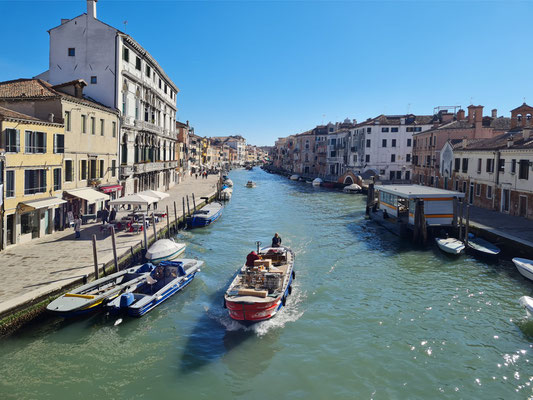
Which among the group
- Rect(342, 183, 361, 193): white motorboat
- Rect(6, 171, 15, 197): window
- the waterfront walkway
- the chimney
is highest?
the chimney

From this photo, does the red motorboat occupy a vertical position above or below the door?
below

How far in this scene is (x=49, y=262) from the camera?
16656mm

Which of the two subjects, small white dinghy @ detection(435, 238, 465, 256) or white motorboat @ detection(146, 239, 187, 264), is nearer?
white motorboat @ detection(146, 239, 187, 264)

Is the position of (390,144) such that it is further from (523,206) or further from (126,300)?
(126,300)

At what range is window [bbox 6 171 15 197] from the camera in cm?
1833

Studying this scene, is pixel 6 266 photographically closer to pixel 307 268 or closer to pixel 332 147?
pixel 307 268

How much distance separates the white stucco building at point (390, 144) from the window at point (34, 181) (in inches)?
2133

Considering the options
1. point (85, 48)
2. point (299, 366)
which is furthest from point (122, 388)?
point (85, 48)

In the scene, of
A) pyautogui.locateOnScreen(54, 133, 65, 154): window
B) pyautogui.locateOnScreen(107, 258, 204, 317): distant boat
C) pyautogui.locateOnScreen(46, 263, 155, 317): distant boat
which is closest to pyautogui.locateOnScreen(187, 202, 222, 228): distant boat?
pyautogui.locateOnScreen(54, 133, 65, 154): window

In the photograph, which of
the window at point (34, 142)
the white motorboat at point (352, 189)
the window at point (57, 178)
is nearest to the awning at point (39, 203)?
the window at point (57, 178)

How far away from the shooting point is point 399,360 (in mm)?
11898

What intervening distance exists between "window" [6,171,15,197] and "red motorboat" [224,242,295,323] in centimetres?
1117

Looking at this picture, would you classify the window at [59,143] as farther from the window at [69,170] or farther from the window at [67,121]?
the window at [69,170]

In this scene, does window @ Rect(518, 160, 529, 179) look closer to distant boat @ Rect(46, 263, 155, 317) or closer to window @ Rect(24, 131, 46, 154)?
distant boat @ Rect(46, 263, 155, 317)
